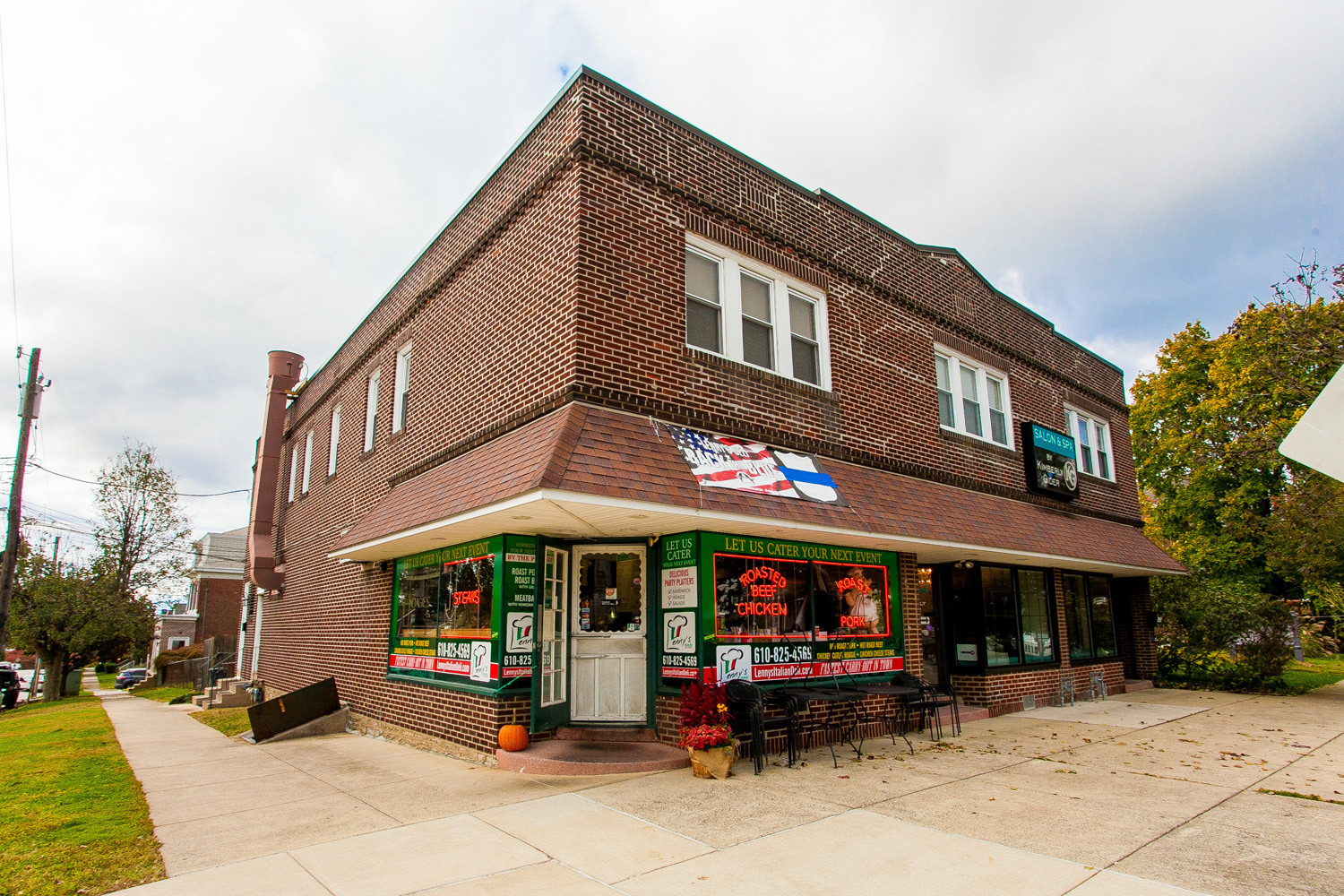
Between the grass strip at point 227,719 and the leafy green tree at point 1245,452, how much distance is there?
19.4m

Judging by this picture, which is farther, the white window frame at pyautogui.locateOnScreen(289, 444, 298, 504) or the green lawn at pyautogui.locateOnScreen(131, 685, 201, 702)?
the green lawn at pyautogui.locateOnScreen(131, 685, 201, 702)

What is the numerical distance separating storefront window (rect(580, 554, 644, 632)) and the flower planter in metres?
1.97

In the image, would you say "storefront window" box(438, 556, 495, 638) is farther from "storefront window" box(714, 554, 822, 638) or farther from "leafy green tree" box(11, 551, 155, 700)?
"leafy green tree" box(11, 551, 155, 700)

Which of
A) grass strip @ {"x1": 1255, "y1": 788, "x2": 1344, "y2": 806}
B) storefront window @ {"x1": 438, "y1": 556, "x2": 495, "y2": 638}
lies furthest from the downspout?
grass strip @ {"x1": 1255, "y1": 788, "x2": 1344, "y2": 806}

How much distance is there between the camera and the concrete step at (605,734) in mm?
8531

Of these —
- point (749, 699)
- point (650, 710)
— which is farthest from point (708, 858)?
point (650, 710)

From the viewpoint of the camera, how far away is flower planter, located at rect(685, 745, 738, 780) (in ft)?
24.0

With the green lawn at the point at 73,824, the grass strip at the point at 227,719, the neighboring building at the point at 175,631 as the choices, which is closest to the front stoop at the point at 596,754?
the green lawn at the point at 73,824

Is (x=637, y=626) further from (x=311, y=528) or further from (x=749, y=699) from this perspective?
(x=311, y=528)

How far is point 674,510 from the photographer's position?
7.35 m

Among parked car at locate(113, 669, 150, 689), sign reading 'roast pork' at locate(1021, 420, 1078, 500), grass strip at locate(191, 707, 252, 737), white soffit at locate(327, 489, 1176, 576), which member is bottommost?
parked car at locate(113, 669, 150, 689)

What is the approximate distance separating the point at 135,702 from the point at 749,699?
2251cm

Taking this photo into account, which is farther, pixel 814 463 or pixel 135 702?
pixel 135 702

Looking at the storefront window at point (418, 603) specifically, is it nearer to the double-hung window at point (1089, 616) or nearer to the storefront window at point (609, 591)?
A: the storefront window at point (609, 591)
